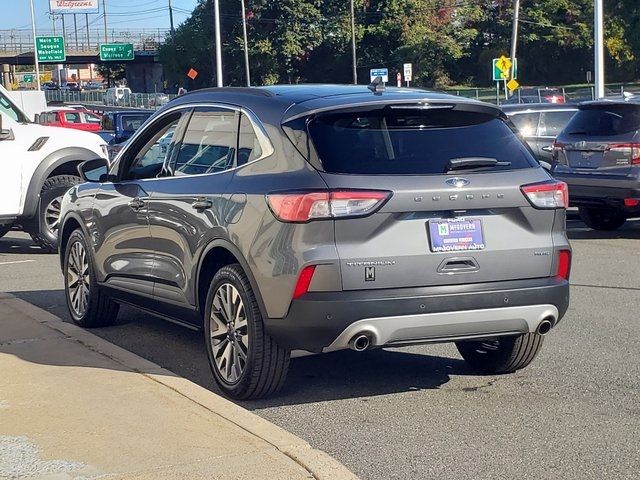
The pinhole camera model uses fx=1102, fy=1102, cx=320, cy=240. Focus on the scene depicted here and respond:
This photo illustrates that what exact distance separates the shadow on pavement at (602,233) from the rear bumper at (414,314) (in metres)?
8.68

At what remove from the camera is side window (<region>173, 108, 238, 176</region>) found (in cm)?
675

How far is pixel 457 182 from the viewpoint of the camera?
19.7 ft

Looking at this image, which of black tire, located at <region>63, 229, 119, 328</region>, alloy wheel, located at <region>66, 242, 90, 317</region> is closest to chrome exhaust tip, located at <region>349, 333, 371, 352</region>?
black tire, located at <region>63, 229, 119, 328</region>

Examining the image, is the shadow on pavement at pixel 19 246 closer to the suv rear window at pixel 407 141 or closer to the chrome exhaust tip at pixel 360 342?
the suv rear window at pixel 407 141

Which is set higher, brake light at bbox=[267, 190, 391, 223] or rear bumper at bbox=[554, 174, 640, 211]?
brake light at bbox=[267, 190, 391, 223]

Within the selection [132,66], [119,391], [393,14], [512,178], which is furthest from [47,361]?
[132,66]

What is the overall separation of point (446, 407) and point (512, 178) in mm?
1372

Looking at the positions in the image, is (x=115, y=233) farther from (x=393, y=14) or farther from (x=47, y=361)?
(x=393, y=14)

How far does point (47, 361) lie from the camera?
7.25 meters

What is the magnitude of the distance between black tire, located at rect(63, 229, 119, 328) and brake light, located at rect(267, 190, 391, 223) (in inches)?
120

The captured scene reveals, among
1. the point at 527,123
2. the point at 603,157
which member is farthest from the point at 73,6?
the point at 603,157

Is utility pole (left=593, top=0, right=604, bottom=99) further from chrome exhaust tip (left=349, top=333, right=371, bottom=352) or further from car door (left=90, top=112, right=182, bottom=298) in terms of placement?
chrome exhaust tip (left=349, top=333, right=371, bottom=352)

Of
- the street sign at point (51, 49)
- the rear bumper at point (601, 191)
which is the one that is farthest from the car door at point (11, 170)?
the street sign at point (51, 49)

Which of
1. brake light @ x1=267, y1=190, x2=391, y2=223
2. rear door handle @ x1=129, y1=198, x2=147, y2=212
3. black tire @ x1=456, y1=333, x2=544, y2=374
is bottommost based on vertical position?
black tire @ x1=456, y1=333, x2=544, y2=374
